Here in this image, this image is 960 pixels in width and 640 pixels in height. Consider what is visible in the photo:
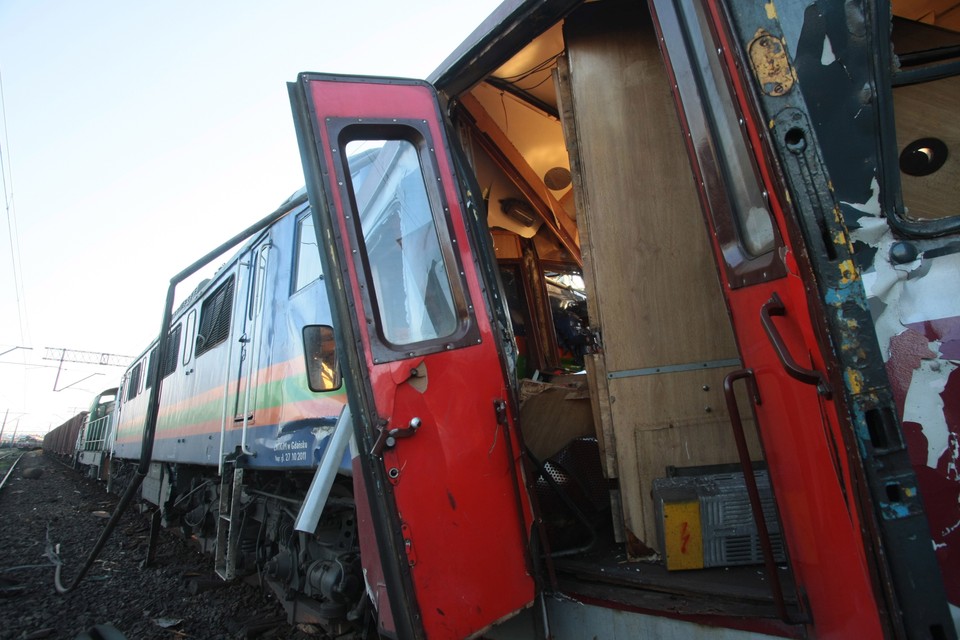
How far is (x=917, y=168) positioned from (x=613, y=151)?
135 cm

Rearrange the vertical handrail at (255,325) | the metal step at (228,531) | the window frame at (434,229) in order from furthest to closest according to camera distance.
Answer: the vertical handrail at (255,325) < the metal step at (228,531) < the window frame at (434,229)

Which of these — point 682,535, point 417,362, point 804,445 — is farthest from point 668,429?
point 417,362

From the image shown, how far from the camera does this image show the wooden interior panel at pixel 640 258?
261cm

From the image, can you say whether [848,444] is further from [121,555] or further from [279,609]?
[121,555]

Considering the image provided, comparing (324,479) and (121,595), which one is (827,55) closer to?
(324,479)

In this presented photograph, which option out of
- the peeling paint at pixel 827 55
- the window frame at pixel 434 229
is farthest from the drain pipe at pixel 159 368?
the peeling paint at pixel 827 55

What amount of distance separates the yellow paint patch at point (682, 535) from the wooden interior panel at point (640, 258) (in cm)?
22

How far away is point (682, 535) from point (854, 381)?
52.1 inches

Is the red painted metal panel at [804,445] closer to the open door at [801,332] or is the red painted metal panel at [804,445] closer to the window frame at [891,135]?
the open door at [801,332]

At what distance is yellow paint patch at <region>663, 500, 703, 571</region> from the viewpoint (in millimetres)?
2324

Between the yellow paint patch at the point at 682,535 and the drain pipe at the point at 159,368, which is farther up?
the drain pipe at the point at 159,368

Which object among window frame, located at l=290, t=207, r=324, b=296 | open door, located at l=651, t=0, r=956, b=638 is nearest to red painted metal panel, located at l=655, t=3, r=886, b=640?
open door, located at l=651, t=0, r=956, b=638

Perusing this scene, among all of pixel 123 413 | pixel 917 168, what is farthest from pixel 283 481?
pixel 123 413

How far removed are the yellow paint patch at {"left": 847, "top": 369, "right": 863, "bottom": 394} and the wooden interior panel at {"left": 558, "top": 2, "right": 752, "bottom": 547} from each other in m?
1.35
